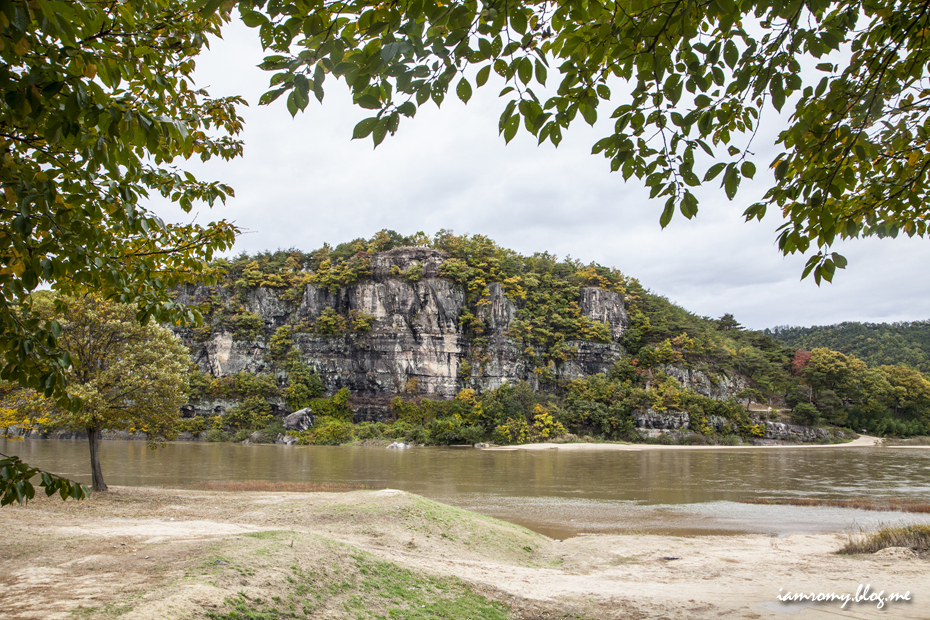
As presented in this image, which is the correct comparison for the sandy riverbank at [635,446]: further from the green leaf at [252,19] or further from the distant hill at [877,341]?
the green leaf at [252,19]

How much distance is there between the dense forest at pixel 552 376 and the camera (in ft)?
159

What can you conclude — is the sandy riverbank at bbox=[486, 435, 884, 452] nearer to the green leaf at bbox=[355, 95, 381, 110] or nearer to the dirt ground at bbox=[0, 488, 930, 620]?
the dirt ground at bbox=[0, 488, 930, 620]

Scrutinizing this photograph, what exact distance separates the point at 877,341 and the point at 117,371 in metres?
93.6

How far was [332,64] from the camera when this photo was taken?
7.04ft

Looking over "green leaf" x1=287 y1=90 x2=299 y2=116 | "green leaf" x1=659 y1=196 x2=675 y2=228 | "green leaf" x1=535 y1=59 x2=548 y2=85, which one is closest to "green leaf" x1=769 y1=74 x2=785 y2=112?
"green leaf" x1=659 y1=196 x2=675 y2=228

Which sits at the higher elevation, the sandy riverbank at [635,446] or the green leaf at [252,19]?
the green leaf at [252,19]

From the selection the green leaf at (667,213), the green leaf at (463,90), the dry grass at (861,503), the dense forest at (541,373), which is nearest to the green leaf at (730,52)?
the green leaf at (667,213)

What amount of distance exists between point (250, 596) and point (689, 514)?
13.9 meters

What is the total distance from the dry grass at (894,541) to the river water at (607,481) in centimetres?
336

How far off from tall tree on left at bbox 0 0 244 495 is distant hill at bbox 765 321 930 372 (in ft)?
258

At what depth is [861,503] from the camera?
16.2 metres

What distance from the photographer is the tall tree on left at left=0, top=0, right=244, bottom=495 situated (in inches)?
88.7

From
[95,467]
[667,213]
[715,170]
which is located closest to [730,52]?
[715,170]

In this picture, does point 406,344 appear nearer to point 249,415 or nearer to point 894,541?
point 249,415
